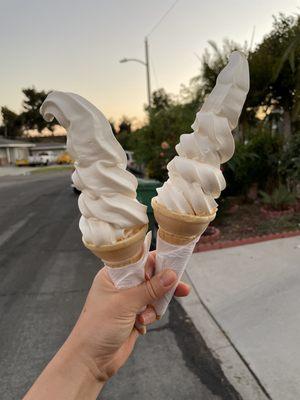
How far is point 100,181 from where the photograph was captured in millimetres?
1616

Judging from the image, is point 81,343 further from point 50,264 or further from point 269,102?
point 269,102

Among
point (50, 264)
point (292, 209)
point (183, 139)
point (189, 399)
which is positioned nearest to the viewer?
point (183, 139)

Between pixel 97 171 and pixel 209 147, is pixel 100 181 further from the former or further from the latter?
pixel 209 147

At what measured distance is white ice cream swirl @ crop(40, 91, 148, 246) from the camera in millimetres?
1534

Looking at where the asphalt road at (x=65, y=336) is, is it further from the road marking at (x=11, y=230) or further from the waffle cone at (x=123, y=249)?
the waffle cone at (x=123, y=249)

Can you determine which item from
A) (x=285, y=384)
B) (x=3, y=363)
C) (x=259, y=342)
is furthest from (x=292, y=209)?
(x=3, y=363)

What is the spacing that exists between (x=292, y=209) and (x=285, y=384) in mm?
6336

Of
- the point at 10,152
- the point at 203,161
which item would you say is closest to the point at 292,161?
the point at 203,161

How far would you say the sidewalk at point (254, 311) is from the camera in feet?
10.7

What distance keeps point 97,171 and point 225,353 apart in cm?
286

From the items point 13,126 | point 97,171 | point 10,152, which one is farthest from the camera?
point 13,126

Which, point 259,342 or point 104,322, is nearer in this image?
point 104,322

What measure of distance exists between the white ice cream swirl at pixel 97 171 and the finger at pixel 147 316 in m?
0.58

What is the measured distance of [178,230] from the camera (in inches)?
67.0
